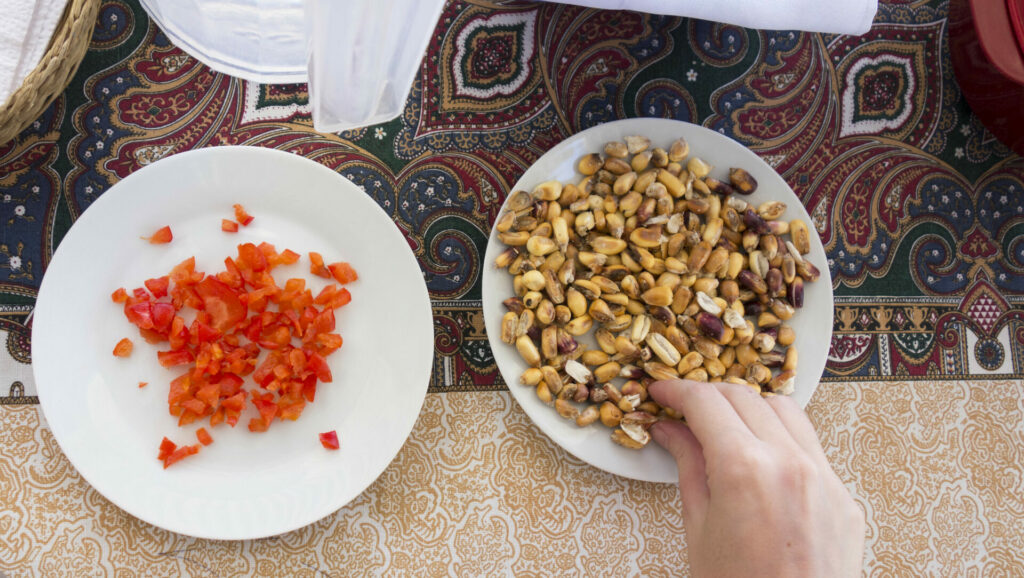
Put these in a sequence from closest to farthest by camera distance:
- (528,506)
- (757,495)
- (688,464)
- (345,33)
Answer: (345,33), (757,495), (688,464), (528,506)

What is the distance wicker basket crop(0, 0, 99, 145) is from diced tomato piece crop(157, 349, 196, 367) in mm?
288

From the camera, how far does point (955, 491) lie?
966mm

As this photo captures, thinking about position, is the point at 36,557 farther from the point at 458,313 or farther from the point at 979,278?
the point at 979,278

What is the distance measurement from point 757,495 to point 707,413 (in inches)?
4.1

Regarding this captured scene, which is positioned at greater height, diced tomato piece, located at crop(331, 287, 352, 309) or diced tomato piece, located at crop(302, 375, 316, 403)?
diced tomato piece, located at crop(331, 287, 352, 309)

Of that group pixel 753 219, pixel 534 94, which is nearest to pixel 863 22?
pixel 753 219

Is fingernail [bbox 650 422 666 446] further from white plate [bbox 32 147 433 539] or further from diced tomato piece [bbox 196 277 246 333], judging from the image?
diced tomato piece [bbox 196 277 246 333]

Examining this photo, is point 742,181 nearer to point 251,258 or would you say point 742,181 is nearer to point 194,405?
point 251,258

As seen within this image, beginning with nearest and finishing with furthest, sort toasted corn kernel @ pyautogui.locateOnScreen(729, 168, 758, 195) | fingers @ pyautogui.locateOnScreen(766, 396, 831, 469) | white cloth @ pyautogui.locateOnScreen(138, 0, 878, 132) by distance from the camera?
white cloth @ pyautogui.locateOnScreen(138, 0, 878, 132) < fingers @ pyautogui.locateOnScreen(766, 396, 831, 469) < toasted corn kernel @ pyautogui.locateOnScreen(729, 168, 758, 195)

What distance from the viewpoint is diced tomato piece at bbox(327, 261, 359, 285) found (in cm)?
84

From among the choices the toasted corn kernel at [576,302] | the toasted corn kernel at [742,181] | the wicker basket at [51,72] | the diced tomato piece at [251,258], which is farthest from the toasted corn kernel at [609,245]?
the wicker basket at [51,72]

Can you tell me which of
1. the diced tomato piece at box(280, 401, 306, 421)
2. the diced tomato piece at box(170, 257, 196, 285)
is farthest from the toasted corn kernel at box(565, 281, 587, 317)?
the diced tomato piece at box(170, 257, 196, 285)

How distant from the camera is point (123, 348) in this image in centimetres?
82

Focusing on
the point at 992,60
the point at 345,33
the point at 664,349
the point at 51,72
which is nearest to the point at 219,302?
the point at 51,72
